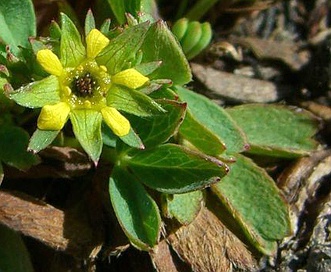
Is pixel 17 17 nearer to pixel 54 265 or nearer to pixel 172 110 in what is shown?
pixel 172 110

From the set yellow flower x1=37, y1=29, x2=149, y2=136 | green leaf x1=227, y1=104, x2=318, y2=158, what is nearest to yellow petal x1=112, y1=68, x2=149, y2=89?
yellow flower x1=37, y1=29, x2=149, y2=136

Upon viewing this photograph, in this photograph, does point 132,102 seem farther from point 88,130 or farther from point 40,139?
point 40,139

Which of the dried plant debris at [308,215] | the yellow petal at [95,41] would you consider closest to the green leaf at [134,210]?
the yellow petal at [95,41]

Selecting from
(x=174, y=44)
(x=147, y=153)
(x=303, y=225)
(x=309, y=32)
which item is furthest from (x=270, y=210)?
(x=309, y=32)

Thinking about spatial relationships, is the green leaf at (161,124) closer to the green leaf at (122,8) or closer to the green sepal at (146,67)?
the green sepal at (146,67)

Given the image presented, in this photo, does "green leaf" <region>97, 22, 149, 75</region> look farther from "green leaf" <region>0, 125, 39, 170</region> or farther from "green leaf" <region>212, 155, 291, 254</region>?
"green leaf" <region>212, 155, 291, 254</region>
